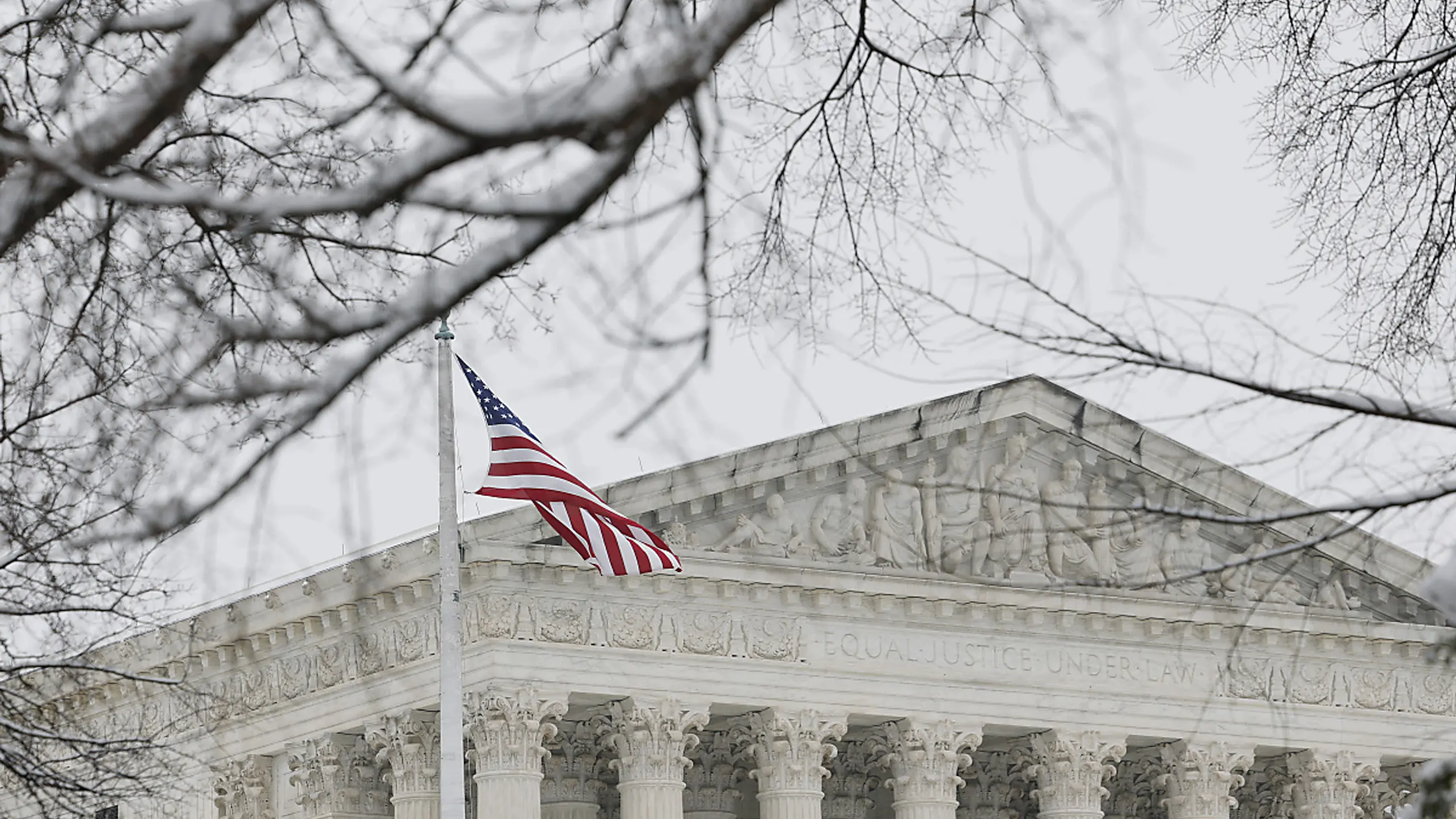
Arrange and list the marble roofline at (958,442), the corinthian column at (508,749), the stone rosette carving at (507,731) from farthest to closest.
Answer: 1. the marble roofline at (958,442)
2. the stone rosette carving at (507,731)
3. the corinthian column at (508,749)

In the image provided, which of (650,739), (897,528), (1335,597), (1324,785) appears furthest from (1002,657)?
(1335,597)

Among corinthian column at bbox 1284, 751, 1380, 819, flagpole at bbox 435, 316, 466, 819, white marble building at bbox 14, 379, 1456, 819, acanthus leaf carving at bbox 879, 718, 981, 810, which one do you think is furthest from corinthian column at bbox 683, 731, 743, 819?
flagpole at bbox 435, 316, 466, 819

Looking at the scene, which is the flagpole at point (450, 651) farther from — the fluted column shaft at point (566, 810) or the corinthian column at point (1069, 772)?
the corinthian column at point (1069, 772)

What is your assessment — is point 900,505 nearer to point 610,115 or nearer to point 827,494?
point 827,494

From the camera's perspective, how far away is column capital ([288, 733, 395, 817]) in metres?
39.6

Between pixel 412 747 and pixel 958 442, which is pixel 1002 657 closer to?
pixel 958 442

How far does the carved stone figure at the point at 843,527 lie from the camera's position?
134 feet

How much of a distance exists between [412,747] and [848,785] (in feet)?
28.8

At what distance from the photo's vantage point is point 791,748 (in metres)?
39.3

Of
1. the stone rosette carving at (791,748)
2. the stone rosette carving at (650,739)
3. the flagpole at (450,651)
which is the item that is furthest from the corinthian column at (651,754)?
the flagpole at (450,651)

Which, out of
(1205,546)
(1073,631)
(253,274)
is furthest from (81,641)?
(1205,546)

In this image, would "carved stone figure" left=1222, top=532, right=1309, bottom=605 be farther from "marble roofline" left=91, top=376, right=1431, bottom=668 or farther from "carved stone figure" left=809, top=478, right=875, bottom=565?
"carved stone figure" left=809, top=478, right=875, bottom=565

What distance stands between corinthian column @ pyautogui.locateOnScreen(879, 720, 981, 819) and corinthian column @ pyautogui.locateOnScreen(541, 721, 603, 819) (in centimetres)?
464

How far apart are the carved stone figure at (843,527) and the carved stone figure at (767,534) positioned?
0.37 m
